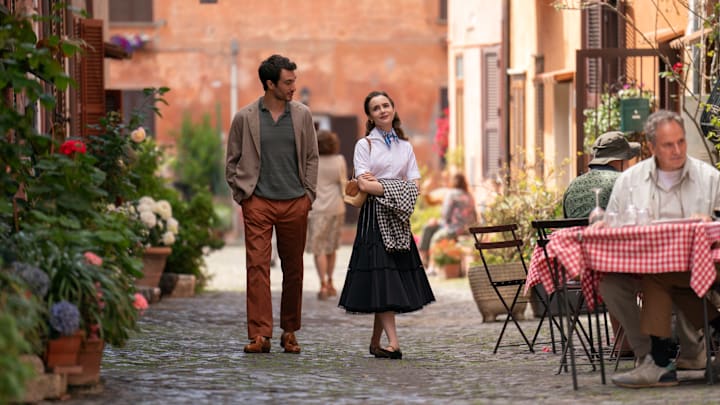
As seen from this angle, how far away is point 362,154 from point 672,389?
2876 mm

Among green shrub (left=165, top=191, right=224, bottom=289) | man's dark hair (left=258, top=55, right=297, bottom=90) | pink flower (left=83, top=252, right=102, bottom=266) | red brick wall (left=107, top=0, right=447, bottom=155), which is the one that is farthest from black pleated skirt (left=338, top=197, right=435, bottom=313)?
red brick wall (left=107, top=0, right=447, bottom=155)

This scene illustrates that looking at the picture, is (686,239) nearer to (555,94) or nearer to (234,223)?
(555,94)

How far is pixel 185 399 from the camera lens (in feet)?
24.7

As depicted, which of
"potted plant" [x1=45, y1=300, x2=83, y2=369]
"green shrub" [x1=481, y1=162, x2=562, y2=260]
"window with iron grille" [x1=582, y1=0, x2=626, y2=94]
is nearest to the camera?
"potted plant" [x1=45, y1=300, x2=83, y2=369]

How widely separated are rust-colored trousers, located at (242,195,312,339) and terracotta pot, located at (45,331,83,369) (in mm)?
2540

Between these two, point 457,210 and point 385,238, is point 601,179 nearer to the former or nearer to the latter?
point 385,238

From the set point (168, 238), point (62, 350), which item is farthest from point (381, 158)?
point (168, 238)

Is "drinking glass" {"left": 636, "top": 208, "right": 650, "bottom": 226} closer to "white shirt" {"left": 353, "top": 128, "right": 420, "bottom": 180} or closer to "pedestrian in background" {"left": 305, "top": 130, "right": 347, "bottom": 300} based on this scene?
"white shirt" {"left": 353, "top": 128, "right": 420, "bottom": 180}

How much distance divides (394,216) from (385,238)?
15 cm

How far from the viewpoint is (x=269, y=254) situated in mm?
9836

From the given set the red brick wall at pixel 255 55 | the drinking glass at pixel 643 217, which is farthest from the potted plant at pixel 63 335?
the red brick wall at pixel 255 55

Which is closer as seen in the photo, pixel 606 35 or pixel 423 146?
pixel 606 35

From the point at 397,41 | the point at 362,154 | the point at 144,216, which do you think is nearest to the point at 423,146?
the point at 397,41

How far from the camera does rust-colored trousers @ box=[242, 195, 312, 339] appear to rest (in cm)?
976
